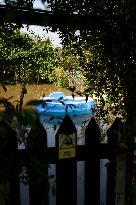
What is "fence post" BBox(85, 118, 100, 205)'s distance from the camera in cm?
181

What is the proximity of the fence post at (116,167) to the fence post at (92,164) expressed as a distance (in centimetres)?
8

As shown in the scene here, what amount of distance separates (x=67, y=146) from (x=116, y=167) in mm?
333

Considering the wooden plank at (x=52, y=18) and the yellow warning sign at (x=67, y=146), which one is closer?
the wooden plank at (x=52, y=18)

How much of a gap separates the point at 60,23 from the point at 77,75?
611 mm

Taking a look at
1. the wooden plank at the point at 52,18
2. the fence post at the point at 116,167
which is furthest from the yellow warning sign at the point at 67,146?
the wooden plank at the point at 52,18

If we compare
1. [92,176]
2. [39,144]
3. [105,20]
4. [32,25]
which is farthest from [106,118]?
[32,25]

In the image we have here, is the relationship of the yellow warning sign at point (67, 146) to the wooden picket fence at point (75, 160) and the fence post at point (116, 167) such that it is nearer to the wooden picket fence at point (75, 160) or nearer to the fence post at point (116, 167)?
the wooden picket fence at point (75, 160)

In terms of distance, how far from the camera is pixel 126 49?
5.14 ft

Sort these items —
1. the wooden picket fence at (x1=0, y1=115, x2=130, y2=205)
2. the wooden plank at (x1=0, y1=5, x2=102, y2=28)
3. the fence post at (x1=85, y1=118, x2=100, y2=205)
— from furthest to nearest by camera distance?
the fence post at (x1=85, y1=118, x2=100, y2=205), the wooden picket fence at (x1=0, y1=115, x2=130, y2=205), the wooden plank at (x1=0, y1=5, x2=102, y2=28)

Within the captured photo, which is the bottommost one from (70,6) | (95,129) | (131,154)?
(131,154)

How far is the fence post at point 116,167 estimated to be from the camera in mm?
1823

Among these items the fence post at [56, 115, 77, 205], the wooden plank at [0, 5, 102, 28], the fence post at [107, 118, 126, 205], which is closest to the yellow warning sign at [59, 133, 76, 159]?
the fence post at [56, 115, 77, 205]

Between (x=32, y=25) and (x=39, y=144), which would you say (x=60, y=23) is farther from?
(x=39, y=144)

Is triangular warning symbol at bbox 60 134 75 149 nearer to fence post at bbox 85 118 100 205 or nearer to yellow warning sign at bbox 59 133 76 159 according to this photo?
yellow warning sign at bbox 59 133 76 159
